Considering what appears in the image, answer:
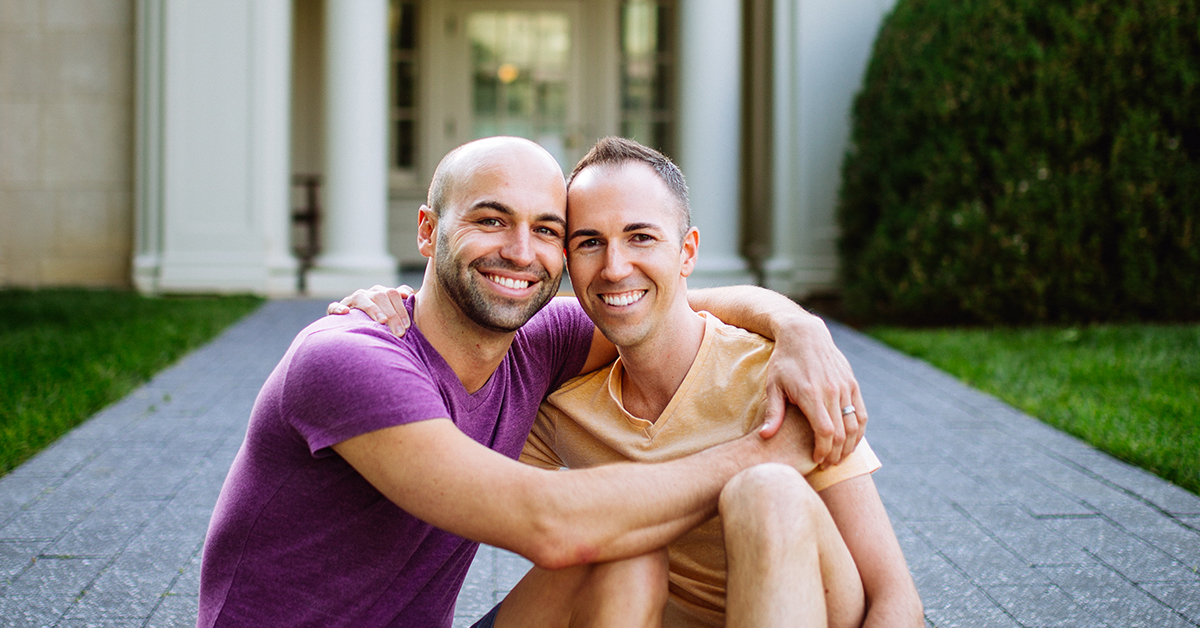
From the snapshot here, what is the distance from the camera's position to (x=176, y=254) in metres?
8.61

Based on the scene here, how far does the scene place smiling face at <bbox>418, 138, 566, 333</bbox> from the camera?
6.59 feet

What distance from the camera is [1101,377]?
539 centimetres

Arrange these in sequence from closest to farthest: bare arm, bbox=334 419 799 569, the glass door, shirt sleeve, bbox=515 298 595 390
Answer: bare arm, bbox=334 419 799 569 < shirt sleeve, bbox=515 298 595 390 < the glass door

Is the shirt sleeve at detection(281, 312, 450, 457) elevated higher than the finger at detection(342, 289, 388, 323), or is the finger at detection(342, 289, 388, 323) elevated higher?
A: the finger at detection(342, 289, 388, 323)

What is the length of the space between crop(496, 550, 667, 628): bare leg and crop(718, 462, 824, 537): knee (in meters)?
0.19

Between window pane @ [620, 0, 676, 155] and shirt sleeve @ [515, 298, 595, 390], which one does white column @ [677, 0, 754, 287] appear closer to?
window pane @ [620, 0, 676, 155]

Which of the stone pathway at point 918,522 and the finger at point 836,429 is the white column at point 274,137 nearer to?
the stone pathway at point 918,522

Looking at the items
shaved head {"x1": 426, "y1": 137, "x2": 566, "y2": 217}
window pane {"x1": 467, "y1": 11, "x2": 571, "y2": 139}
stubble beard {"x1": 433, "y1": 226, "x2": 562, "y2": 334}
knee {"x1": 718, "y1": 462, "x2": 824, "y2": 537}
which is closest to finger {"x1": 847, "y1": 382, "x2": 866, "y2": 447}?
knee {"x1": 718, "y1": 462, "x2": 824, "y2": 537}

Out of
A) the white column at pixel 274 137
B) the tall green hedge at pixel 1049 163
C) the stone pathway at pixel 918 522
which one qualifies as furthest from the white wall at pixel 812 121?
the white column at pixel 274 137

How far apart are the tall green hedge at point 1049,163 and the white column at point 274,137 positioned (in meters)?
5.57

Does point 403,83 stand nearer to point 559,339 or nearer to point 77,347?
point 77,347

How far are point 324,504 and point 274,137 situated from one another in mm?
7605

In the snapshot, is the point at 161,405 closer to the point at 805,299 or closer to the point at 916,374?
the point at 916,374

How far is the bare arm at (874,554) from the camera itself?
72.1 inches
